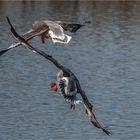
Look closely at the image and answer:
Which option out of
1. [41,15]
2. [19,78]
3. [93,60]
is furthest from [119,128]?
[41,15]

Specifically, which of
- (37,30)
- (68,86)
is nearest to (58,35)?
(37,30)

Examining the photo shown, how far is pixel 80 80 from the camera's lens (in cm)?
3019

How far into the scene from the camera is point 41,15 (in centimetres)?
4622

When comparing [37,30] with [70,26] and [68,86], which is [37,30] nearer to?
[70,26]

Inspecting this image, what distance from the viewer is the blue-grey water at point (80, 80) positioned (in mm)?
24297

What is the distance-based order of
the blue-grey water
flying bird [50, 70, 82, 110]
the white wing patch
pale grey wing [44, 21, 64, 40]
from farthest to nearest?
the blue-grey water < flying bird [50, 70, 82, 110] < pale grey wing [44, 21, 64, 40] < the white wing patch

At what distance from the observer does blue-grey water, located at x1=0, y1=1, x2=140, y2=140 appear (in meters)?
24.3

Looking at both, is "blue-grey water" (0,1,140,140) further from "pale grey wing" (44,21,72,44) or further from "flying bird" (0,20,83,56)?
"pale grey wing" (44,21,72,44)

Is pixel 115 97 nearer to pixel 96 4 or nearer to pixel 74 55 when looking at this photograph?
pixel 74 55

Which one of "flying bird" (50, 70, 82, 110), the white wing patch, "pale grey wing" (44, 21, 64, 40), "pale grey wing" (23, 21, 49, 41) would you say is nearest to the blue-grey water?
"flying bird" (50, 70, 82, 110)

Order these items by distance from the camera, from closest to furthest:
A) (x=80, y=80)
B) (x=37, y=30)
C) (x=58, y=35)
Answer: (x=58, y=35)
(x=37, y=30)
(x=80, y=80)

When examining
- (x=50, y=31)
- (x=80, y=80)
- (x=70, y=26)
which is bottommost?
(x=80, y=80)

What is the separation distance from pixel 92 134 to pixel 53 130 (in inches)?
49.0

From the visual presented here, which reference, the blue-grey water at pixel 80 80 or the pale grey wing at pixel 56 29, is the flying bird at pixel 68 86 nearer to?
the pale grey wing at pixel 56 29
